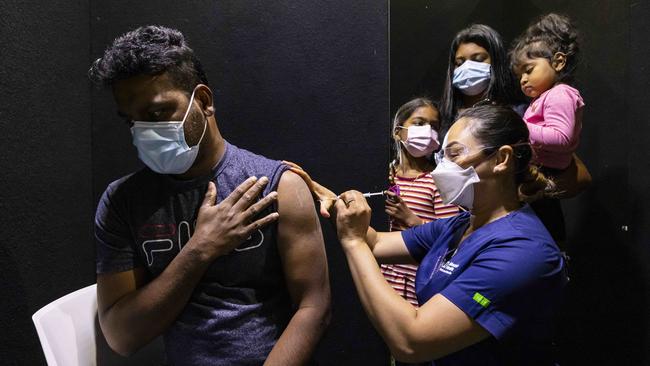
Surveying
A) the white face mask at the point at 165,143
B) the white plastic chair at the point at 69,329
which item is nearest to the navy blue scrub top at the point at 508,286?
the white face mask at the point at 165,143

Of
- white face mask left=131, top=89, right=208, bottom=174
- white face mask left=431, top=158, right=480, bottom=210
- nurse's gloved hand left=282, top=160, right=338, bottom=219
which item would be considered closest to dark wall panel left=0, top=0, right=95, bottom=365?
white face mask left=131, top=89, right=208, bottom=174

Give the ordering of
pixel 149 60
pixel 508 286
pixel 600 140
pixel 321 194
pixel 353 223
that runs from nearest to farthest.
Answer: pixel 508 286
pixel 149 60
pixel 353 223
pixel 321 194
pixel 600 140

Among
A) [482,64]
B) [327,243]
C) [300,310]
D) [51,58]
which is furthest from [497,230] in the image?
[51,58]

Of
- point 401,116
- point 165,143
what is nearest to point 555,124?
point 401,116

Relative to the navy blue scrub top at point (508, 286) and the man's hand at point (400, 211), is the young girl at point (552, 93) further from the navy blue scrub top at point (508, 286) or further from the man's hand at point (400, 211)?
the navy blue scrub top at point (508, 286)

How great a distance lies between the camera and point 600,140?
2.22 meters

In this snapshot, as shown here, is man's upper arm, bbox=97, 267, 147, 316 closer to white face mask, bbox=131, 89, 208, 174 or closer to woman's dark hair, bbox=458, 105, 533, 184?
white face mask, bbox=131, 89, 208, 174

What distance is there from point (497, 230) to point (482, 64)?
0.95 meters

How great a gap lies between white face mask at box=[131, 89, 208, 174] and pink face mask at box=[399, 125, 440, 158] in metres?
0.96

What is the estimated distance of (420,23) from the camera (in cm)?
224

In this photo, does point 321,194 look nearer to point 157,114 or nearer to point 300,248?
point 300,248

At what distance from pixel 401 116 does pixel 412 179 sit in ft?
0.87

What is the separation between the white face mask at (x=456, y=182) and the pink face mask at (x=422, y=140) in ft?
2.13

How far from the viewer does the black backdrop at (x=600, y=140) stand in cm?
203
